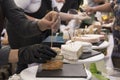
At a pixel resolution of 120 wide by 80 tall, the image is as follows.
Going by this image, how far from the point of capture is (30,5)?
1820 millimetres

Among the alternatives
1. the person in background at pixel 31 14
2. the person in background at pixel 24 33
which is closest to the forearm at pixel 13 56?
the person in background at pixel 24 33

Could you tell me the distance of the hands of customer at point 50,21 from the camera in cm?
128

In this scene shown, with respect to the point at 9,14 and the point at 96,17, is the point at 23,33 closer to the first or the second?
the point at 9,14

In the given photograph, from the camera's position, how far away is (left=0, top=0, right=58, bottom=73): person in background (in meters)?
1.03

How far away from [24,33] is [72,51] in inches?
13.5

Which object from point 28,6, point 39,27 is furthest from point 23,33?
point 28,6

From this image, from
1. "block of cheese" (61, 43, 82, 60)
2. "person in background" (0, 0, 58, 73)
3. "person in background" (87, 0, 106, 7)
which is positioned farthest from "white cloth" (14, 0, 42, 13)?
"person in background" (87, 0, 106, 7)

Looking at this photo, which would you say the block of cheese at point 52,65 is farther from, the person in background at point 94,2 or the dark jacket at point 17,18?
the person in background at point 94,2

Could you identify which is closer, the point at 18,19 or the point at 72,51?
the point at 72,51

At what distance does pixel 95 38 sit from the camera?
5.15 feet

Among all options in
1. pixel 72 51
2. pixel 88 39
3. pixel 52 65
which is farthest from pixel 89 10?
pixel 52 65

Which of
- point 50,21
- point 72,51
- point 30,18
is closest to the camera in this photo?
point 72,51

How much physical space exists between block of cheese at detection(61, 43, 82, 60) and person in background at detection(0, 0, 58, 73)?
12 cm

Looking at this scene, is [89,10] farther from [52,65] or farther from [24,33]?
[52,65]
